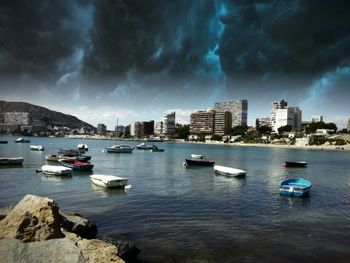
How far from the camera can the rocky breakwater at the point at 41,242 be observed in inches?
458

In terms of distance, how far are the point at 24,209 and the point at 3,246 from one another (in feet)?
13.9

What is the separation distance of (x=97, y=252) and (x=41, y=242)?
298 cm

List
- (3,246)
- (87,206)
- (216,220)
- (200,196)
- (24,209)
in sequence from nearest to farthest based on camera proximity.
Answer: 1. (3,246)
2. (24,209)
3. (216,220)
4. (87,206)
5. (200,196)

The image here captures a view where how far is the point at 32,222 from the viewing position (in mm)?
14555

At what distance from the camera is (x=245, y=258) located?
2041cm

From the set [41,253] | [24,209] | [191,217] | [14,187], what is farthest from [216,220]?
[14,187]

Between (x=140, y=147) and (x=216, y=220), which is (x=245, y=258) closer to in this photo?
(x=216, y=220)

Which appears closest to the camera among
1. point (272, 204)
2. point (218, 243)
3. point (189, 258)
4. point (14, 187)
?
point (189, 258)

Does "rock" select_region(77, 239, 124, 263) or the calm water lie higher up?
"rock" select_region(77, 239, 124, 263)

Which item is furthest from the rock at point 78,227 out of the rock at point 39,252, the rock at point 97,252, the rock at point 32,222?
the rock at point 39,252

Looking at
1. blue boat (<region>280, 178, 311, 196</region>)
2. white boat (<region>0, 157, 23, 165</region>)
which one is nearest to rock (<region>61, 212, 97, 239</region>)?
blue boat (<region>280, 178, 311, 196</region>)

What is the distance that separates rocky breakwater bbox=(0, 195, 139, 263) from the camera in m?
11.6

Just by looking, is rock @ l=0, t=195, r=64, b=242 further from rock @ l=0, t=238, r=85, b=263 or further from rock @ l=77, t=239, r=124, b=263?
rock @ l=0, t=238, r=85, b=263

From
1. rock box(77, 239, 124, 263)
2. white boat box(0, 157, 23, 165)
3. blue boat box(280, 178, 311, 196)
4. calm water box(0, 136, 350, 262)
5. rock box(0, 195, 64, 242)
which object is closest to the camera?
rock box(0, 195, 64, 242)
